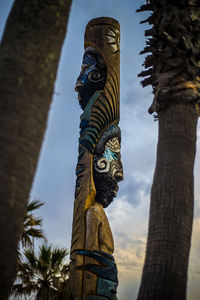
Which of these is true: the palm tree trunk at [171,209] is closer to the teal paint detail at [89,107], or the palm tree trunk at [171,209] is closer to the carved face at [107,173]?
the carved face at [107,173]

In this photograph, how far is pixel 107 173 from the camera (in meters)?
12.5

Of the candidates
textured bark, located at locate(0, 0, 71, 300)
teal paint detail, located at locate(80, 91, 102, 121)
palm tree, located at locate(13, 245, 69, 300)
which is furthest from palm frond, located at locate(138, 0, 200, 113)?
palm tree, located at locate(13, 245, 69, 300)

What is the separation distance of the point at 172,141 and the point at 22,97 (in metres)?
2.44

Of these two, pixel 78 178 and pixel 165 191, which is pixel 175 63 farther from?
pixel 78 178

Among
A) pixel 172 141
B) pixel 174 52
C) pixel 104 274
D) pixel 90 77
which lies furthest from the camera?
pixel 90 77

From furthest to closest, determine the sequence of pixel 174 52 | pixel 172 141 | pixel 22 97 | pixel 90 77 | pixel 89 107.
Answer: pixel 90 77 → pixel 89 107 → pixel 174 52 → pixel 172 141 → pixel 22 97

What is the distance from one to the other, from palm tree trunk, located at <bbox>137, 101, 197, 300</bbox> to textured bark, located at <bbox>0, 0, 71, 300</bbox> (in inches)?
67.7

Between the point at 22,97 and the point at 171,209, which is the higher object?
the point at 22,97

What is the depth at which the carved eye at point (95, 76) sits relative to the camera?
553 inches

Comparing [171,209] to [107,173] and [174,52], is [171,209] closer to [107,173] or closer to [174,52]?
[174,52]

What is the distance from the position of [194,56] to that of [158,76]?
2.05 feet

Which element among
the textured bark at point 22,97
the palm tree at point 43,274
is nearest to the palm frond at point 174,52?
the textured bark at point 22,97

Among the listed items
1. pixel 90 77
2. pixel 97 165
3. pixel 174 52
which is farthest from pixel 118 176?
pixel 174 52

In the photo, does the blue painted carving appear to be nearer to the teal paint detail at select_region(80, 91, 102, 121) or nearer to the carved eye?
the teal paint detail at select_region(80, 91, 102, 121)
